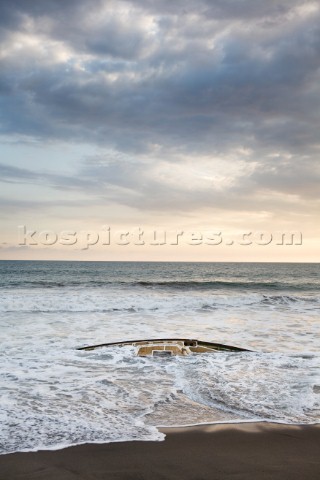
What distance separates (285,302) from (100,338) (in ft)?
60.0

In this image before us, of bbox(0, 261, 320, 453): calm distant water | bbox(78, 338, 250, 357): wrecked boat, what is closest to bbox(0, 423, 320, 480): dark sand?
bbox(0, 261, 320, 453): calm distant water

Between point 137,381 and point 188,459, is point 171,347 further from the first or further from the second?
point 188,459

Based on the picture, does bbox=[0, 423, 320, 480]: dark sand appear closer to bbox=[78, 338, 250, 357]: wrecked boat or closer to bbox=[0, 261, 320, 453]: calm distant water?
bbox=[0, 261, 320, 453]: calm distant water

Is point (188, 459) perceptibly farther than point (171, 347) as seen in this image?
No

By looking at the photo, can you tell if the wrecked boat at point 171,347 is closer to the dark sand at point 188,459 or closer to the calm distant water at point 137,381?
the calm distant water at point 137,381

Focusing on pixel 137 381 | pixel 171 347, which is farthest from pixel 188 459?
pixel 171 347

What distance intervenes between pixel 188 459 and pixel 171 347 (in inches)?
256

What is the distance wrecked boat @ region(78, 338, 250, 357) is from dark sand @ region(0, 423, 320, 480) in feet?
17.0

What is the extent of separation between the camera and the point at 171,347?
11.2 meters

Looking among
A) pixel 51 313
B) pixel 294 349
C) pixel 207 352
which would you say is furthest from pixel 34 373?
pixel 51 313

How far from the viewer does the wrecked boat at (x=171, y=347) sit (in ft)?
35.4

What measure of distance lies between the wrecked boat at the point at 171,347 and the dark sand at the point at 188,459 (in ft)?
17.0

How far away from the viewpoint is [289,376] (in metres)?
8.81

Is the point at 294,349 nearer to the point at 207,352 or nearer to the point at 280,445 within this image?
the point at 207,352
